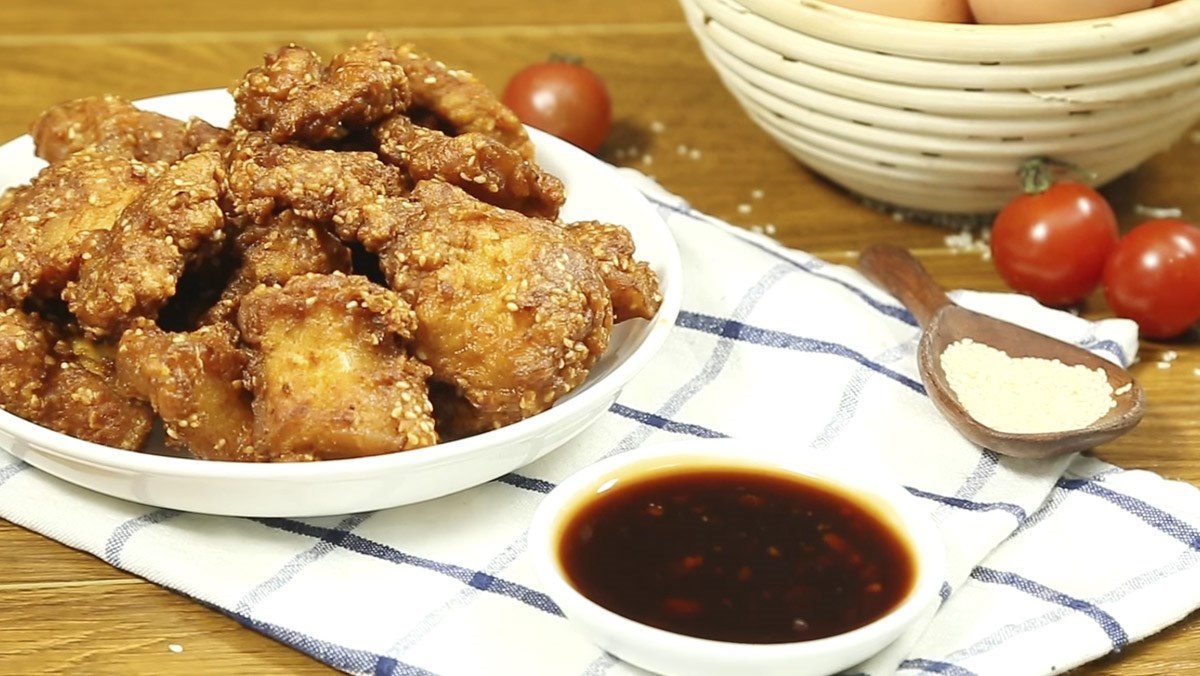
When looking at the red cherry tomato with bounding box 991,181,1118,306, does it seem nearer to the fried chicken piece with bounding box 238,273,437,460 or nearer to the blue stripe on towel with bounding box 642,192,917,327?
the blue stripe on towel with bounding box 642,192,917,327

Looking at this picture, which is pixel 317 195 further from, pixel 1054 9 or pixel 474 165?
pixel 1054 9

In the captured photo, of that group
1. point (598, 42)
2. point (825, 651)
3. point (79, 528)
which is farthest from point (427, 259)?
point (598, 42)

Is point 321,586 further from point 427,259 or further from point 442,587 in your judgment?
point 427,259

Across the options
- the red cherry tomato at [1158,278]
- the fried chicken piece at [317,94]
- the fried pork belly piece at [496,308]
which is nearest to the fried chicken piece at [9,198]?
the fried chicken piece at [317,94]

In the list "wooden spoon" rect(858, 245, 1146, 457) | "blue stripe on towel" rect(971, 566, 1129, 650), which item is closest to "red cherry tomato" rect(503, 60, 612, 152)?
"wooden spoon" rect(858, 245, 1146, 457)

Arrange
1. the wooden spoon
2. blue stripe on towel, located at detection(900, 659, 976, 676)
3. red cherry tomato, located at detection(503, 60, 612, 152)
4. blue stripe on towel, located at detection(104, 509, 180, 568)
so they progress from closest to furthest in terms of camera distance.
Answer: blue stripe on towel, located at detection(900, 659, 976, 676)
blue stripe on towel, located at detection(104, 509, 180, 568)
the wooden spoon
red cherry tomato, located at detection(503, 60, 612, 152)

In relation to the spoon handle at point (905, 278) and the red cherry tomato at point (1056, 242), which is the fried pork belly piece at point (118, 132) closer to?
the spoon handle at point (905, 278)
